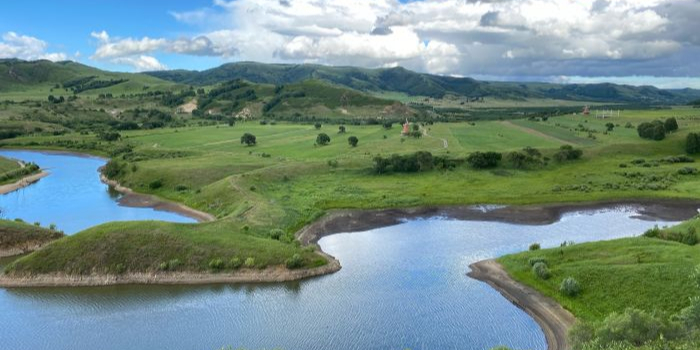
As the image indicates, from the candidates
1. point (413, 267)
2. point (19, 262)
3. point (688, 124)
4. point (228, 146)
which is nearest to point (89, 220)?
point (19, 262)

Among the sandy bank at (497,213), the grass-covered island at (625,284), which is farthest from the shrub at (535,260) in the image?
the sandy bank at (497,213)

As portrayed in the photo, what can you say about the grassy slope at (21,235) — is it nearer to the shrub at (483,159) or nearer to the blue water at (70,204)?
the blue water at (70,204)

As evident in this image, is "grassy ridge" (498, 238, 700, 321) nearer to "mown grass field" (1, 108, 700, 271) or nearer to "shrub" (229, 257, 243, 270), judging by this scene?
"mown grass field" (1, 108, 700, 271)

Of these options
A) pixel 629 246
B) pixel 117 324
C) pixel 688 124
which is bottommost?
pixel 117 324

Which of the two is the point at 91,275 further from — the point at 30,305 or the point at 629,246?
the point at 629,246

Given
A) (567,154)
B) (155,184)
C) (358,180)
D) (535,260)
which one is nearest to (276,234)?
(535,260)

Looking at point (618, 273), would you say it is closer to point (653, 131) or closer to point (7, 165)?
point (653, 131)
